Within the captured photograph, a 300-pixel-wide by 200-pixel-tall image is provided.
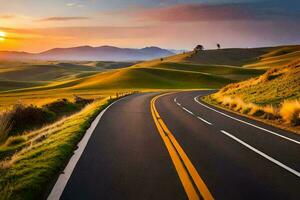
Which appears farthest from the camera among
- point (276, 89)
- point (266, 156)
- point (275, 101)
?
point (276, 89)

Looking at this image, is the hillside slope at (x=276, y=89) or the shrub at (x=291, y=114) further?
the hillside slope at (x=276, y=89)

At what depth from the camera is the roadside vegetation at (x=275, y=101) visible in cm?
1708

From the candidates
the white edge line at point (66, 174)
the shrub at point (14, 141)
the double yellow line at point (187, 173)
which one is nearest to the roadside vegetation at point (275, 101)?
the double yellow line at point (187, 173)

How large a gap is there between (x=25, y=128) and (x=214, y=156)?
638 inches

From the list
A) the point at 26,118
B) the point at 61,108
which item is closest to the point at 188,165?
the point at 26,118

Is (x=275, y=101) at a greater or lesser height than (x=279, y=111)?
lesser

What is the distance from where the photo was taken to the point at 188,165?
870 cm

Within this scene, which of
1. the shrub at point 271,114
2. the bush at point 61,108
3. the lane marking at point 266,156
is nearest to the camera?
the lane marking at point 266,156

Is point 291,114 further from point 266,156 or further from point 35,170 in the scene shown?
point 35,170

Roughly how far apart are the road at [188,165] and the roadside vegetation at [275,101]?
283cm

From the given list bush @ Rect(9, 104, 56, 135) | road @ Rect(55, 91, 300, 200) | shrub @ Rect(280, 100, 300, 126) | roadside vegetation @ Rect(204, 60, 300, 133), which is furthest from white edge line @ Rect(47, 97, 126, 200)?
bush @ Rect(9, 104, 56, 135)

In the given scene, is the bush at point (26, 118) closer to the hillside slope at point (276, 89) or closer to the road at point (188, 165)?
the road at point (188, 165)

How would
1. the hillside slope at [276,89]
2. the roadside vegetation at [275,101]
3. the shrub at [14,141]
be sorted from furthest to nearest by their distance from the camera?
the hillside slope at [276,89] → the roadside vegetation at [275,101] → the shrub at [14,141]

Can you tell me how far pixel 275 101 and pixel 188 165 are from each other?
1669 centimetres
